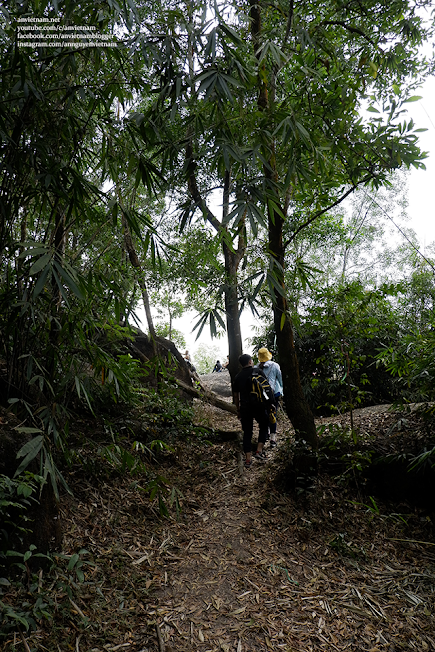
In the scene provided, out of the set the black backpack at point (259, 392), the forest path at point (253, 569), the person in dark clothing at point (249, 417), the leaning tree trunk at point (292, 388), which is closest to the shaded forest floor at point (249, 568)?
the forest path at point (253, 569)

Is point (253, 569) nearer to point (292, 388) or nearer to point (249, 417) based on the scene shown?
point (292, 388)

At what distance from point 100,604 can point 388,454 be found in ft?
8.78

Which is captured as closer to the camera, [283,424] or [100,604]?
[100,604]

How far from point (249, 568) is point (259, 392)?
1.96 m

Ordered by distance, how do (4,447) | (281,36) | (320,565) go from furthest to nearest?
1. (281,36)
2. (320,565)
3. (4,447)

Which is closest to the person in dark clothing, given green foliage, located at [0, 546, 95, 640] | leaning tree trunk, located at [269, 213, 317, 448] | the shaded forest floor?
the shaded forest floor

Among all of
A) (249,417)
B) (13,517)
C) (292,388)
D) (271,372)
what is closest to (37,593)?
(13,517)

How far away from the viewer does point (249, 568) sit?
3.03 meters

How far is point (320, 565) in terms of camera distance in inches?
124

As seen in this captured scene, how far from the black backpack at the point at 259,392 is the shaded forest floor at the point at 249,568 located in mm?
669

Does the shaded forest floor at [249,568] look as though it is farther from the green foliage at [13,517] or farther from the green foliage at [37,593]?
the green foliage at [13,517]

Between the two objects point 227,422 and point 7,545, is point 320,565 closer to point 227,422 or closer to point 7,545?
point 7,545

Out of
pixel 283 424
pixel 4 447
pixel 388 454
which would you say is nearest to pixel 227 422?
pixel 283 424

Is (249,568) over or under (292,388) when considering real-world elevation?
under
